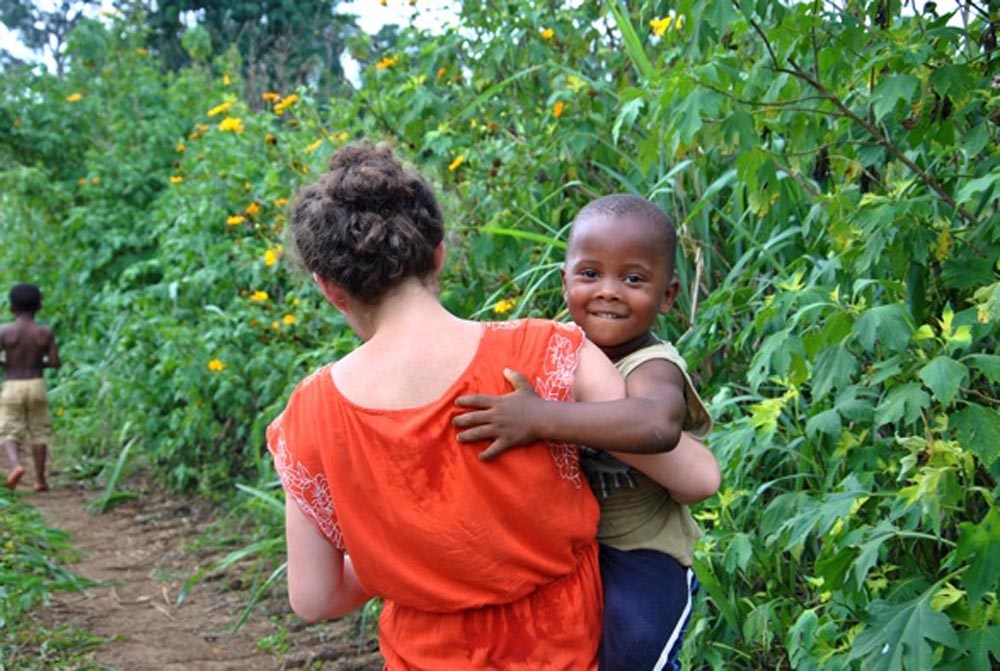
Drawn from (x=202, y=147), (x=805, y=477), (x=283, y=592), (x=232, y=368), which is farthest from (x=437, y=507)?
(x=202, y=147)

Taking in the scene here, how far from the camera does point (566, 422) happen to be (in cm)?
198

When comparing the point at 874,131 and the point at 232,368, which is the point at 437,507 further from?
the point at 232,368

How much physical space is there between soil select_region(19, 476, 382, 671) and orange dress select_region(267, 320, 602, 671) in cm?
287

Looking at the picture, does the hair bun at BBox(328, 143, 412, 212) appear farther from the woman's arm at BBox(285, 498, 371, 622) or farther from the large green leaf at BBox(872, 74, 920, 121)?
the large green leaf at BBox(872, 74, 920, 121)

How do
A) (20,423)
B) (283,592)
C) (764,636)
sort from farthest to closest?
(20,423) < (283,592) < (764,636)

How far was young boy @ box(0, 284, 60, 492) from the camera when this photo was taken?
8852 millimetres

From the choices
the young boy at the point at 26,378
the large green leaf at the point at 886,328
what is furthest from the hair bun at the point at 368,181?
the young boy at the point at 26,378

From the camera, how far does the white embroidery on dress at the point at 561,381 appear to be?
6.65 ft

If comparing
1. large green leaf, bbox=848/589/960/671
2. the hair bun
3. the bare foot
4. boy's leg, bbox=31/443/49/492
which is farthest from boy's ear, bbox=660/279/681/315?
boy's leg, bbox=31/443/49/492

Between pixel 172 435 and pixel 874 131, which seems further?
pixel 172 435

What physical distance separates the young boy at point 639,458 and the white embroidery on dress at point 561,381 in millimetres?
41

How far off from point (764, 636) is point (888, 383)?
85 cm

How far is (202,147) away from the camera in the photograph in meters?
8.95

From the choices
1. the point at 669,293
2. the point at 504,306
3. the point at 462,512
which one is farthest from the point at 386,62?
the point at 462,512
